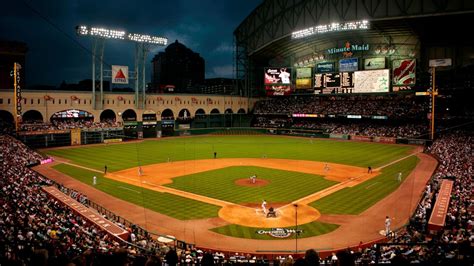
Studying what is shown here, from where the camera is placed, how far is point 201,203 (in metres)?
27.4

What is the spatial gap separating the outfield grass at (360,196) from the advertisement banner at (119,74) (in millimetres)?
47669

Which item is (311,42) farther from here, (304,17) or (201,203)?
(201,203)

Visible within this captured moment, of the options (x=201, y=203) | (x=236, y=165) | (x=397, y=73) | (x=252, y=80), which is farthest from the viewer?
(x=252, y=80)

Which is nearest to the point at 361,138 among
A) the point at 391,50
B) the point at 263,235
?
the point at 391,50

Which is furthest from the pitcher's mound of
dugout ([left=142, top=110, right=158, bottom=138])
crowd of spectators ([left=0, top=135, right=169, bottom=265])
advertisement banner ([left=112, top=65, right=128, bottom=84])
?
dugout ([left=142, top=110, right=158, bottom=138])

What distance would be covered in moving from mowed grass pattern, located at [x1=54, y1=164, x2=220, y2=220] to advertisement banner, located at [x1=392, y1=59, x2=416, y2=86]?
2112 inches

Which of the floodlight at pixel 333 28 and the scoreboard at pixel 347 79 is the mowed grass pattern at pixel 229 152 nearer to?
the scoreboard at pixel 347 79

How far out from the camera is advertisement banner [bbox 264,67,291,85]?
276 ft

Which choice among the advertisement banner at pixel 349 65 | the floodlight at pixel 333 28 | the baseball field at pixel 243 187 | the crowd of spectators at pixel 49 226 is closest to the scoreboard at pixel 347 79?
the advertisement banner at pixel 349 65

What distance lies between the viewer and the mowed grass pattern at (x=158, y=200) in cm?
2500

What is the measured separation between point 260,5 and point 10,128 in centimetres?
5622

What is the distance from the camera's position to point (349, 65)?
2886 inches

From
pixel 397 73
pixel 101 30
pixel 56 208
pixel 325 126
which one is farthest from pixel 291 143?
pixel 56 208

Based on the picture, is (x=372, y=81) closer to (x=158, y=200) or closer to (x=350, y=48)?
(x=350, y=48)
